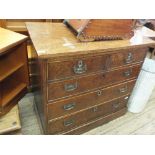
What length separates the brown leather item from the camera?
1.16m

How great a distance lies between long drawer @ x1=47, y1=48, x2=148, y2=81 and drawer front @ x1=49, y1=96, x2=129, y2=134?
0.40 metres

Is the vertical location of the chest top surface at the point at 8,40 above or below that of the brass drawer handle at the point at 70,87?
above

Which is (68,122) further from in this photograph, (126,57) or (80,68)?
(126,57)

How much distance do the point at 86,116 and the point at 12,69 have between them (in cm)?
70

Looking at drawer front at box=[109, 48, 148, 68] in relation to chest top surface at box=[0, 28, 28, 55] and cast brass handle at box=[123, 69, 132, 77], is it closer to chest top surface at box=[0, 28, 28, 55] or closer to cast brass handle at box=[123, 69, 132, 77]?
cast brass handle at box=[123, 69, 132, 77]

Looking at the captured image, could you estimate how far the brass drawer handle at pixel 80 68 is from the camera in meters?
1.14

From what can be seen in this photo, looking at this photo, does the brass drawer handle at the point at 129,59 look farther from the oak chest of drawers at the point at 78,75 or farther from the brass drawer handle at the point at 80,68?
the brass drawer handle at the point at 80,68

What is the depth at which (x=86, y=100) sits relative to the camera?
1391 millimetres

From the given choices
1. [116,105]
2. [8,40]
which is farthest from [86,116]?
[8,40]

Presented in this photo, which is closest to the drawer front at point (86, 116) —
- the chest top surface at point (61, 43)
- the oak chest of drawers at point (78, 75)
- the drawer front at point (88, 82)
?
the oak chest of drawers at point (78, 75)

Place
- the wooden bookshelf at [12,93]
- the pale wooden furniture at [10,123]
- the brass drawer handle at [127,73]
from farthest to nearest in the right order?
the brass drawer handle at [127,73], the wooden bookshelf at [12,93], the pale wooden furniture at [10,123]

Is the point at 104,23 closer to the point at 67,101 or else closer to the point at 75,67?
the point at 75,67

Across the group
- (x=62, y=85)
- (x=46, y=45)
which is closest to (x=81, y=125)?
(x=62, y=85)

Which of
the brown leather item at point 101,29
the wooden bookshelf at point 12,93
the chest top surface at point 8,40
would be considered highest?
the brown leather item at point 101,29
